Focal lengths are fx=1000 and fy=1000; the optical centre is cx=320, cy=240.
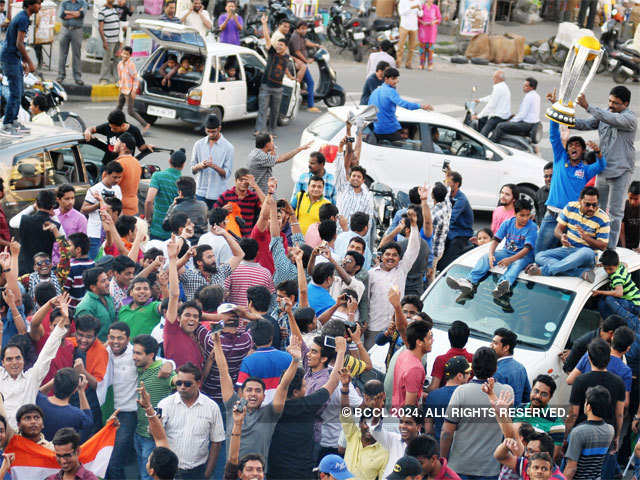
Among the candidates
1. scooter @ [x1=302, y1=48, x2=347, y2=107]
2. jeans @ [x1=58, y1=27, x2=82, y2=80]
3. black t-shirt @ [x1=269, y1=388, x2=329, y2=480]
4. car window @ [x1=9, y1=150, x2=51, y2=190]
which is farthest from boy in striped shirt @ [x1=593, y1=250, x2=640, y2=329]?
jeans @ [x1=58, y1=27, x2=82, y2=80]

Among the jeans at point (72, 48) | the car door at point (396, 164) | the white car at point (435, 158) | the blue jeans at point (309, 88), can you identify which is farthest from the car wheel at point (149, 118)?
the car door at point (396, 164)

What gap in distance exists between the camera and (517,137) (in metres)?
16.3

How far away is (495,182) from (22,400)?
8.57 metres

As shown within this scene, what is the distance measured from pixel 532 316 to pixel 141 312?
3.38m

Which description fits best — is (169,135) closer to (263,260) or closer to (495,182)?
(495,182)

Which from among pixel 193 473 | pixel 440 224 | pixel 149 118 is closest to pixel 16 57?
pixel 440 224

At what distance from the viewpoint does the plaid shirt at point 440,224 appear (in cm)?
1041

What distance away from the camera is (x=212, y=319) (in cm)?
761

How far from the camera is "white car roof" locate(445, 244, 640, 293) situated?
8812 millimetres

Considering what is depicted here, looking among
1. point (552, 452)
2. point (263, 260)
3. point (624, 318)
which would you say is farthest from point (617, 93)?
point (552, 452)

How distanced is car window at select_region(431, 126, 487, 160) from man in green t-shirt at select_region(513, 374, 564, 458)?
6729mm

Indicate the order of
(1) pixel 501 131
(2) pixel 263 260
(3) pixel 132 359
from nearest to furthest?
(3) pixel 132 359 → (2) pixel 263 260 → (1) pixel 501 131

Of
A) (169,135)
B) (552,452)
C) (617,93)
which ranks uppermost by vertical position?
(617,93)

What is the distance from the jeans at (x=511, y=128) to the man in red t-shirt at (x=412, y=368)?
30.7 feet
